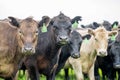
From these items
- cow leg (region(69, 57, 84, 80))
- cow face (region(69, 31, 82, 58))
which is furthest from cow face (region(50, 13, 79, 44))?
cow leg (region(69, 57, 84, 80))

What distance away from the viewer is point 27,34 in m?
11.8

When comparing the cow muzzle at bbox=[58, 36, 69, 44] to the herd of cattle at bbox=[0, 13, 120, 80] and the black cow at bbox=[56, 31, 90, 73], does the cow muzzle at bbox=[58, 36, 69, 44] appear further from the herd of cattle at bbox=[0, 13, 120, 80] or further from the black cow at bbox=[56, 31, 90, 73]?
the black cow at bbox=[56, 31, 90, 73]

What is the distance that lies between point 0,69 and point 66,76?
25.0 ft

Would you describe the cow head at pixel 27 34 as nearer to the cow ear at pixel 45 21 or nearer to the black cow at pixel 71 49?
the cow ear at pixel 45 21

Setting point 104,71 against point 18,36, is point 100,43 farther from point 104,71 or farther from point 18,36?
point 18,36

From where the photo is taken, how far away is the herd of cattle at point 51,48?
1202 centimetres

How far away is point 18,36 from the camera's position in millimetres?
12016

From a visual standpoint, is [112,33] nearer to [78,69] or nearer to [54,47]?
[78,69]

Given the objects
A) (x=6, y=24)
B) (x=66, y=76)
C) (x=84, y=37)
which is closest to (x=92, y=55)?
(x=84, y=37)

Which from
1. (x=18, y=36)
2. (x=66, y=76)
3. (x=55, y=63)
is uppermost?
(x=18, y=36)

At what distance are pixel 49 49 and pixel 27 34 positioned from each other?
2.17 metres

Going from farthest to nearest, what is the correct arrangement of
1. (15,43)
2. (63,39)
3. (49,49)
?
(49,49) → (63,39) → (15,43)

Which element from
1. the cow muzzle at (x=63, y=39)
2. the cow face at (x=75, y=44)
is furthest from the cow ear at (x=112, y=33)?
the cow muzzle at (x=63, y=39)

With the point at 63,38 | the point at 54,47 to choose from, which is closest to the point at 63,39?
the point at 63,38
